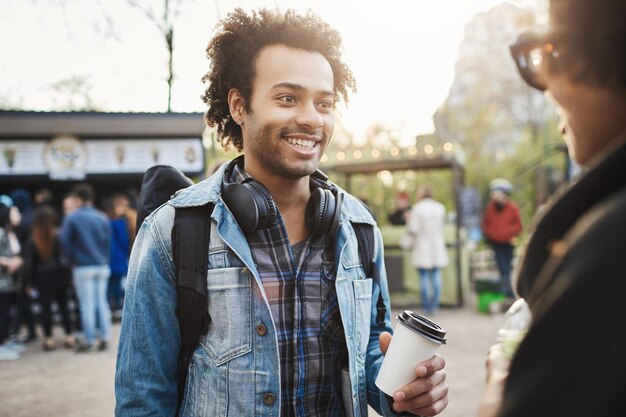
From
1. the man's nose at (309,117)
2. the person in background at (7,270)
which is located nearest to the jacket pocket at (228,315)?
the man's nose at (309,117)

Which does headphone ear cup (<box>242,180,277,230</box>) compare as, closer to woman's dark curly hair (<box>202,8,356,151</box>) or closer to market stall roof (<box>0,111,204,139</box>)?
woman's dark curly hair (<box>202,8,356,151</box>)

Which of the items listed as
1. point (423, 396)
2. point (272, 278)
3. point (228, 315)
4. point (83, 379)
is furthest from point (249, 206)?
point (83, 379)

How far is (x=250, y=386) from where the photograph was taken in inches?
65.0

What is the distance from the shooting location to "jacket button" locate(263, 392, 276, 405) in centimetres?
164

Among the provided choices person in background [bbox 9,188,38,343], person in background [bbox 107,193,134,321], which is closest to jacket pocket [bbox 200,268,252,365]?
person in background [bbox 9,188,38,343]

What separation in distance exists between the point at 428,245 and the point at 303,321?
7517 mm

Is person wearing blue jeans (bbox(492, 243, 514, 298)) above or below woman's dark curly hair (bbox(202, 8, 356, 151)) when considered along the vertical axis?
below

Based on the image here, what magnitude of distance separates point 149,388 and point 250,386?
0.98ft

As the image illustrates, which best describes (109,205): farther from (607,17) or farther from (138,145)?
(607,17)

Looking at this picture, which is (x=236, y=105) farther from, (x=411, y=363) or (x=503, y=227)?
(x=503, y=227)

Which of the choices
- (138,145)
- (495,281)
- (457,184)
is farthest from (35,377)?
(457,184)

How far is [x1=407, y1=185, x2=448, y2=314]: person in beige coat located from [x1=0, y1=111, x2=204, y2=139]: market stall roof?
4504 millimetres

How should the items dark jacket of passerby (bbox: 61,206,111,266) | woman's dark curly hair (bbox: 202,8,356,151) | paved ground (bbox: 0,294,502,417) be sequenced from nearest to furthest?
woman's dark curly hair (bbox: 202,8,356,151) < paved ground (bbox: 0,294,502,417) < dark jacket of passerby (bbox: 61,206,111,266)

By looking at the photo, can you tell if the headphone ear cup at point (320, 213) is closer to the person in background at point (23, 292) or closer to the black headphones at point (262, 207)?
the black headphones at point (262, 207)
